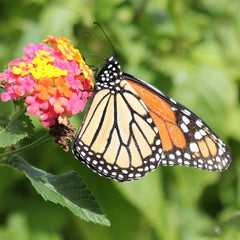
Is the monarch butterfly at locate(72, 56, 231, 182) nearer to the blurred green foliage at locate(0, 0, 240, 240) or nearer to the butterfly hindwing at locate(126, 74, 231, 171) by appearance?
the butterfly hindwing at locate(126, 74, 231, 171)

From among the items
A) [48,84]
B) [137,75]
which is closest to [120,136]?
[48,84]

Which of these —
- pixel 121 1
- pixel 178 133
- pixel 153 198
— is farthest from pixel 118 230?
pixel 121 1

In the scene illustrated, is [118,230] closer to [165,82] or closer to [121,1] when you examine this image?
[165,82]

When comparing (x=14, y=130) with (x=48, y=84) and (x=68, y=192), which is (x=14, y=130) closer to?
(x=48, y=84)

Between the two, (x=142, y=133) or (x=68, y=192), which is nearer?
→ (x=68, y=192)

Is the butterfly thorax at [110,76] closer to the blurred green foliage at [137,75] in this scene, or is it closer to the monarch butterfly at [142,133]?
the monarch butterfly at [142,133]
